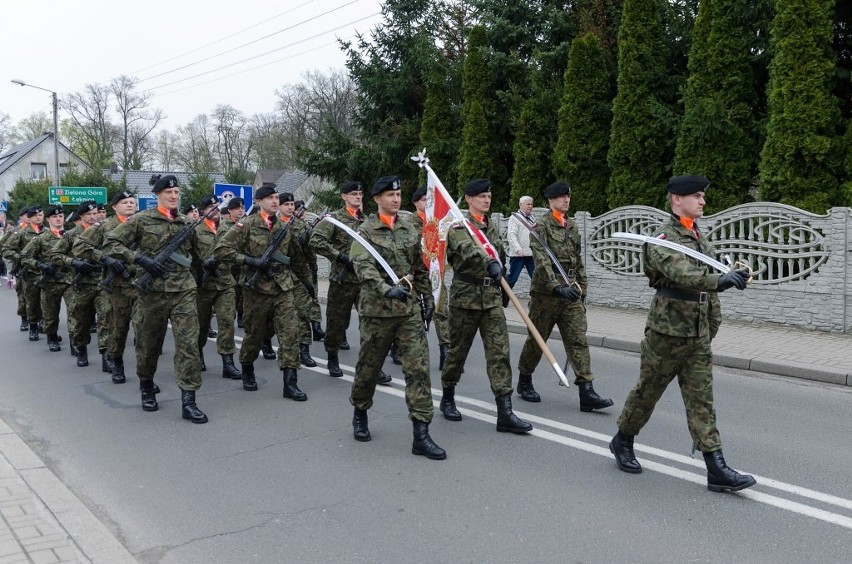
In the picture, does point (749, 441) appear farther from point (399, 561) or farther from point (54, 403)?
point (54, 403)

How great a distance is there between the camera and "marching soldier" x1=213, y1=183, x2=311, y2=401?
742cm

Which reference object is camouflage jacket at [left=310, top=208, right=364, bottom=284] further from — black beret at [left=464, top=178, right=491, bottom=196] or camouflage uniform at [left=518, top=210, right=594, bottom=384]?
camouflage uniform at [left=518, top=210, right=594, bottom=384]

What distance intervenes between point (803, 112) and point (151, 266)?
965 cm

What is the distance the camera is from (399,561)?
390 centimetres

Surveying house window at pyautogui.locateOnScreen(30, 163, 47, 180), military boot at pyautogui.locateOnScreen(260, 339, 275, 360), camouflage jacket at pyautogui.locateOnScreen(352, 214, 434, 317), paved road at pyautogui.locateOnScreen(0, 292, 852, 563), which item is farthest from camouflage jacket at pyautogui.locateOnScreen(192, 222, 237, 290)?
house window at pyautogui.locateOnScreen(30, 163, 47, 180)

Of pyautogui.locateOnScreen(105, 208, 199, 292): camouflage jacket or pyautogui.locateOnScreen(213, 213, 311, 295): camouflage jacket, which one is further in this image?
pyautogui.locateOnScreen(213, 213, 311, 295): camouflage jacket

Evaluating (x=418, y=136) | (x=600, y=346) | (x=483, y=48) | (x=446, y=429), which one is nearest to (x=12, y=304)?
(x=418, y=136)

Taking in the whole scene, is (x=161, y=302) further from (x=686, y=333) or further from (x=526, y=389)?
(x=686, y=333)

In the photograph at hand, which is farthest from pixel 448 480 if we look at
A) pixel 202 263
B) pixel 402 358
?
pixel 202 263

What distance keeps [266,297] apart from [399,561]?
413 cm

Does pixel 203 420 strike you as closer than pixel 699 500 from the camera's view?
No

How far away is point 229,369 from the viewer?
8.52m

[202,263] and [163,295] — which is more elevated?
[202,263]

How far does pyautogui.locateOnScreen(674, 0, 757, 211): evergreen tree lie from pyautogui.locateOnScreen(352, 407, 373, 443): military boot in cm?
930
